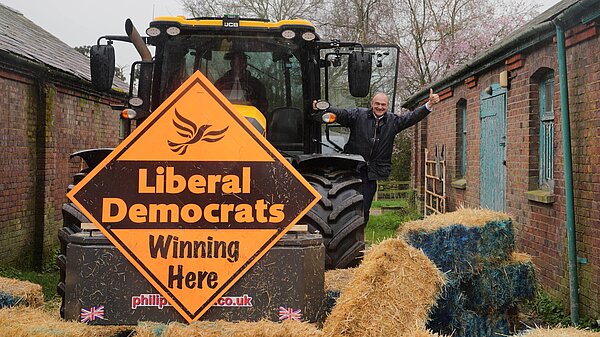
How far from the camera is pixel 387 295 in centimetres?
413

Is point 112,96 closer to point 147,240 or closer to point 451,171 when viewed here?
point 451,171

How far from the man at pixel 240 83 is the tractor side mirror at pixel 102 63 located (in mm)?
919

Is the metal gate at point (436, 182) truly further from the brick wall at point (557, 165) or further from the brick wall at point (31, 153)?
the brick wall at point (31, 153)

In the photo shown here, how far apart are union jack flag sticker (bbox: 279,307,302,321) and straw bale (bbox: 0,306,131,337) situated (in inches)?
33.5

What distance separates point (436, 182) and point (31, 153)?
378 inches

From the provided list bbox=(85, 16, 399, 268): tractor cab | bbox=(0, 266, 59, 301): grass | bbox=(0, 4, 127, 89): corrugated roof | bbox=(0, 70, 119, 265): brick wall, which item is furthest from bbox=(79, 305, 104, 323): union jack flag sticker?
bbox=(0, 70, 119, 265): brick wall

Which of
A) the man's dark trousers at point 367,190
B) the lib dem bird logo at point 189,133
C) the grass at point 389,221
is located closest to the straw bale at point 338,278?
the lib dem bird logo at point 189,133

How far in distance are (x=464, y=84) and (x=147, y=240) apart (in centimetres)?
1062

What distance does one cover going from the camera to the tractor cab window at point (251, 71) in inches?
239

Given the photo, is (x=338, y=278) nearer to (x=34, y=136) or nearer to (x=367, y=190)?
(x=367, y=190)

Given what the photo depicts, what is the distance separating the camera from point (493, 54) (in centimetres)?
1027

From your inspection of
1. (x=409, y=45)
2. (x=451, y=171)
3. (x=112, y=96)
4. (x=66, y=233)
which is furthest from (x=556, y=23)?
(x=409, y=45)

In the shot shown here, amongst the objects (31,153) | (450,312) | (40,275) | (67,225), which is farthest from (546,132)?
(31,153)

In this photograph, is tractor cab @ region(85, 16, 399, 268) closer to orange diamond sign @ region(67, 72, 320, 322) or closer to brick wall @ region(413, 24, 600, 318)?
orange diamond sign @ region(67, 72, 320, 322)
